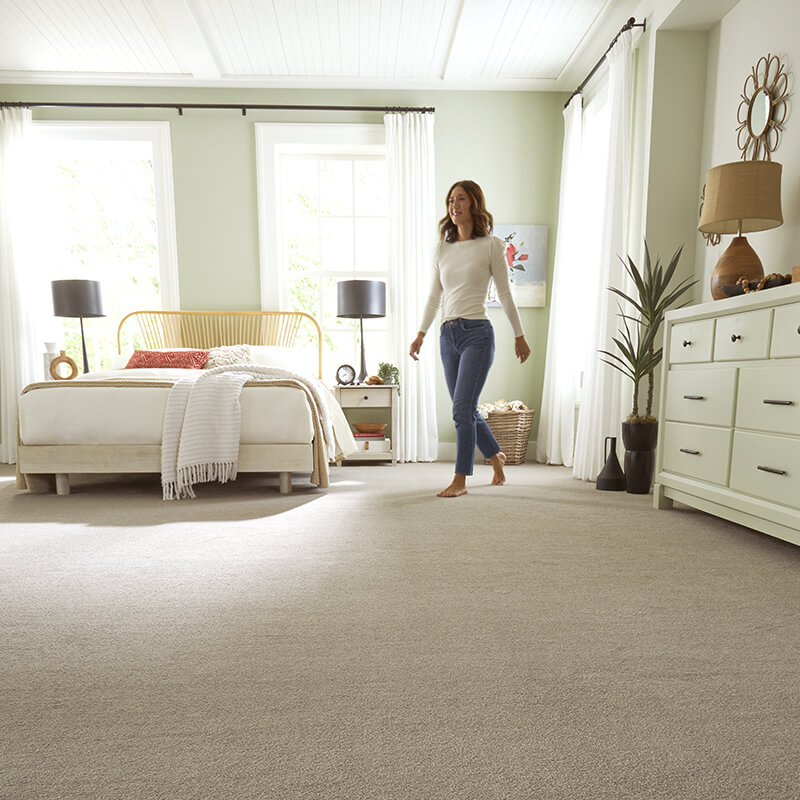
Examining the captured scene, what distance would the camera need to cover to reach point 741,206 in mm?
2195

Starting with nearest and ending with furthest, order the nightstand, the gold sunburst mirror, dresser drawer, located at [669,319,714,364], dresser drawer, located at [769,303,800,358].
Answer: dresser drawer, located at [769,303,800,358]
dresser drawer, located at [669,319,714,364]
the gold sunburst mirror
the nightstand

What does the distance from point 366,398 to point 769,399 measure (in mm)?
2662

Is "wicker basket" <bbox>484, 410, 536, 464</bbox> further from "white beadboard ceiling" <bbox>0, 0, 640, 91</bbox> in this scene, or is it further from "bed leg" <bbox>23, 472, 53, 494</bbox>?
"bed leg" <bbox>23, 472, 53, 494</bbox>

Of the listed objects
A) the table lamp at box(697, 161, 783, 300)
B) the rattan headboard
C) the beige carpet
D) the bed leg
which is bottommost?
the bed leg

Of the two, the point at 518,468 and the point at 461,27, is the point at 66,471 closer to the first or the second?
the point at 518,468

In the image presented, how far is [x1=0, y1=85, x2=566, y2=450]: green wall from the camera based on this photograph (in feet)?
14.1

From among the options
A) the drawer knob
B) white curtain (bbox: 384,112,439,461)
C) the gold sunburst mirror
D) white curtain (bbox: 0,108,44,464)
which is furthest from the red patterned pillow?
the gold sunburst mirror

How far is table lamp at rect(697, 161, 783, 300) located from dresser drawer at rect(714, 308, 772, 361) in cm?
21

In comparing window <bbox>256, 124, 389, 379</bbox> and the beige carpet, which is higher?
window <bbox>256, 124, 389, 379</bbox>

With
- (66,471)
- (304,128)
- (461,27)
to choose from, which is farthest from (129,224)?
(461,27)

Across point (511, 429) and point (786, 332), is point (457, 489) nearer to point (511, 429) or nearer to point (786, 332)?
point (511, 429)

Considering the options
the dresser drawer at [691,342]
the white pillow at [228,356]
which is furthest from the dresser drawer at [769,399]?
the white pillow at [228,356]

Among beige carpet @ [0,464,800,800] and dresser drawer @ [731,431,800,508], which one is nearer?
beige carpet @ [0,464,800,800]

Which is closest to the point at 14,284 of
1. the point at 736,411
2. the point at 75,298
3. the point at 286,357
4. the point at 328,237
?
the point at 75,298
